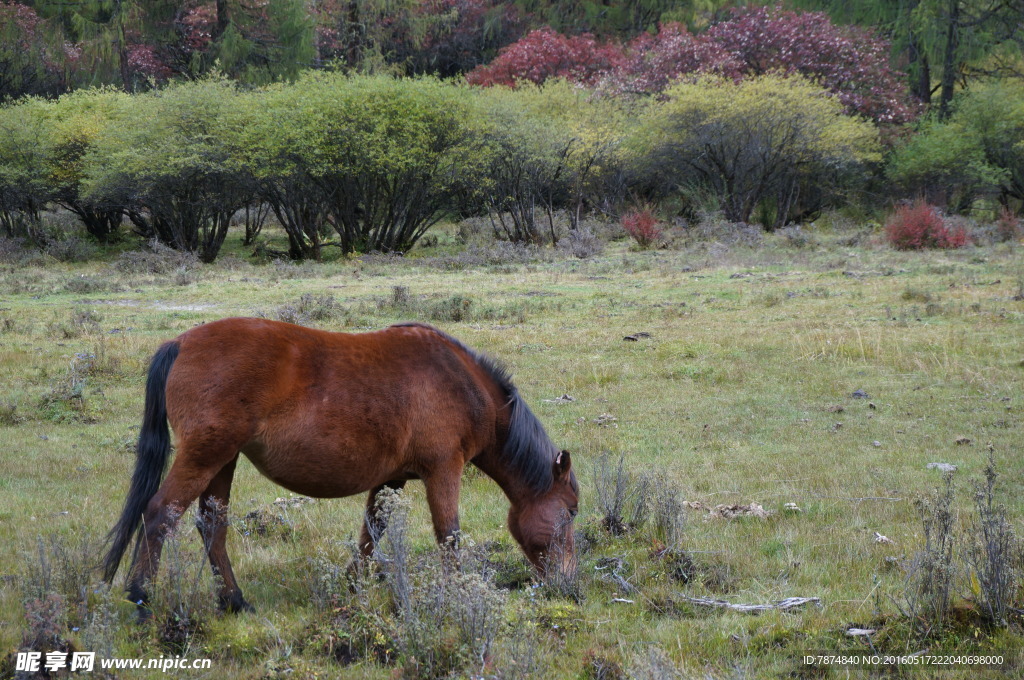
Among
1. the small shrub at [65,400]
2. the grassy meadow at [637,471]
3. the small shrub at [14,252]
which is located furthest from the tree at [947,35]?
the small shrub at [65,400]

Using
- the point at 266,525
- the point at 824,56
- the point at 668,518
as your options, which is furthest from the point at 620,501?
the point at 824,56

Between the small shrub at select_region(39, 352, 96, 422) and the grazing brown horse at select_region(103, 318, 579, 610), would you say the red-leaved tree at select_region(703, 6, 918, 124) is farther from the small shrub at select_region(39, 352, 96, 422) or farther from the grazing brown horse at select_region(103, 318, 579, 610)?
the grazing brown horse at select_region(103, 318, 579, 610)

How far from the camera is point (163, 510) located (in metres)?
3.77

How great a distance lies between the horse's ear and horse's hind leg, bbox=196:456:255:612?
1.66 meters

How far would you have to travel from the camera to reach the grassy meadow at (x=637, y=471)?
3.69m

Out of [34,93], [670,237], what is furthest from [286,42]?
[670,237]

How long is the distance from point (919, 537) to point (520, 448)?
2.73m

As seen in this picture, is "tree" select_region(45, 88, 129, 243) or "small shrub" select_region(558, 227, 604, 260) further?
"tree" select_region(45, 88, 129, 243)

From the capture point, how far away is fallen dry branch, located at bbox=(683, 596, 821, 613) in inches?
164

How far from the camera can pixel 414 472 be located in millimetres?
4352

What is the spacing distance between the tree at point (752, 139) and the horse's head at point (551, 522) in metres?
27.6

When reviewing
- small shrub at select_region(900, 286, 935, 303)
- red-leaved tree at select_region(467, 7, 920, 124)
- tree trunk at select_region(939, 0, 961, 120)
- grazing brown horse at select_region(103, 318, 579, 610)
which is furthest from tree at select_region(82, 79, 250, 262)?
tree trunk at select_region(939, 0, 961, 120)

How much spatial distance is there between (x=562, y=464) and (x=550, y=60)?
41.7 metres

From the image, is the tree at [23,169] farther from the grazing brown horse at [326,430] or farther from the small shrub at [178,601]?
the small shrub at [178,601]
